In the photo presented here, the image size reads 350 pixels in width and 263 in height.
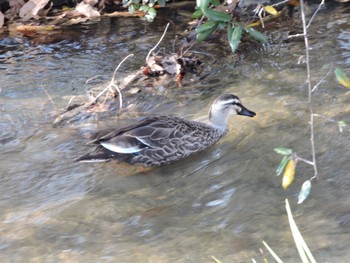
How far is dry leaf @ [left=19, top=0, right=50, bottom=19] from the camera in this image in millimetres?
10281

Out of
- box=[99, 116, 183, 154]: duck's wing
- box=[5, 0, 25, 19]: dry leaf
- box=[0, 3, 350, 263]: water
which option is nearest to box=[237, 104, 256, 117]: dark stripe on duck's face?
box=[0, 3, 350, 263]: water

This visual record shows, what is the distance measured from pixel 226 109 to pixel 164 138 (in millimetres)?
734

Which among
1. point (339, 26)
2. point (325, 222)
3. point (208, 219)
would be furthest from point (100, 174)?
point (339, 26)

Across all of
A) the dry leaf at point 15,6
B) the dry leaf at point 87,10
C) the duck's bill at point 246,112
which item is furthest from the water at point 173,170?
the dry leaf at point 15,6

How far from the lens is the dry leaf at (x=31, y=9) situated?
10.3m

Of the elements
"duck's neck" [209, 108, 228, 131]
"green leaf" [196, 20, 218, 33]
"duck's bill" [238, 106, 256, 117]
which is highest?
"green leaf" [196, 20, 218, 33]

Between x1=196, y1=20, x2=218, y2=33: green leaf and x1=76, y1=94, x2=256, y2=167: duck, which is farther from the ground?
x1=196, y1=20, x2=218, y2=33: green leaf

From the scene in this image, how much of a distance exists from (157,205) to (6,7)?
20.8 feet

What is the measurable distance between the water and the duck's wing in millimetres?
195

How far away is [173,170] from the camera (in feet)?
20.8

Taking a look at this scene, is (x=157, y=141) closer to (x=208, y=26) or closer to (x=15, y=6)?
(x=208, y=26)

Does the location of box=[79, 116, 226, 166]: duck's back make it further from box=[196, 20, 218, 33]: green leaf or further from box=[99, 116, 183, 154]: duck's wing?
box=[196, 20, 218, 33]: green leaf

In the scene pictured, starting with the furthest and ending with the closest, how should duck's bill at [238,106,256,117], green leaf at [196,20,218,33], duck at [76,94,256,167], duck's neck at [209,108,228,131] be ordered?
1. duck's neck at [209,108,228,131]
2. duck's bill at [238,106,256,117]
3. duck at [76,94,256,167]
4. green leaf at [196,20,218,33]

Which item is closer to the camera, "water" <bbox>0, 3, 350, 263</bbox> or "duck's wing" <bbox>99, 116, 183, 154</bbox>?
"water" <bbox>0, 3, 350, 263</bbox>
